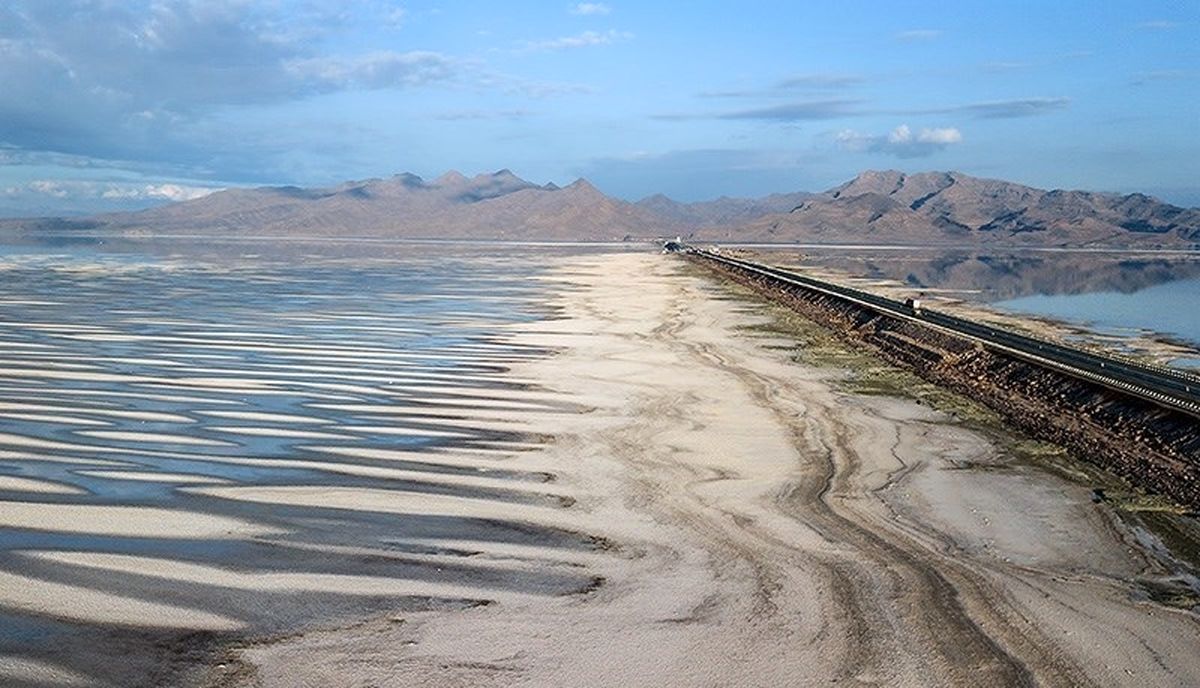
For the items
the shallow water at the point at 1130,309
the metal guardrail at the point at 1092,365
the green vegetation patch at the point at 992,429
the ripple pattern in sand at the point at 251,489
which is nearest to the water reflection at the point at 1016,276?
the shallow water at the point at 1130,309

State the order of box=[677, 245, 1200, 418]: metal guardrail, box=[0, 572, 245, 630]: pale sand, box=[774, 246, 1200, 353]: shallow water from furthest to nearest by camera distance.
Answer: box=[774, 246, 1200, 353]: shallow water, box=[677, 245, 1200, 418]: metal guardrail, box=[0, 572, 245, 630]: pale sand

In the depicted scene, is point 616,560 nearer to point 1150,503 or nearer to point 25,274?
point 1150,503

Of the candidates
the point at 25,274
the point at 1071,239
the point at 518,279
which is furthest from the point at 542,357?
the point at 1071,239

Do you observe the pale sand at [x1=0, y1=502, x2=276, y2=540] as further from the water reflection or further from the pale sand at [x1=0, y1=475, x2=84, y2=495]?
the water reflection

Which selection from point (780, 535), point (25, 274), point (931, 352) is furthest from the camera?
point (25, 274)

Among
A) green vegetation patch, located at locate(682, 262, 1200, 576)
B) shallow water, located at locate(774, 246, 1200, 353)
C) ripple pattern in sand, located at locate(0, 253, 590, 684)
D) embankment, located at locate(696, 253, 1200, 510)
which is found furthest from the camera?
shallow water, located at locate(774, 246, 1200, 353)

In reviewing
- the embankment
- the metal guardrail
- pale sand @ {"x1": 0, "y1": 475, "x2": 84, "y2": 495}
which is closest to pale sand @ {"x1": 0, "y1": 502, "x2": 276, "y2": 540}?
pale sand @ {"x1": 0, "y1": 475, "x2": 84, "y2": 495}

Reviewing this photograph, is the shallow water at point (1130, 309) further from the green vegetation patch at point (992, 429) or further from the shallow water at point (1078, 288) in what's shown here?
the green vegetation patch at point (992, 429)
